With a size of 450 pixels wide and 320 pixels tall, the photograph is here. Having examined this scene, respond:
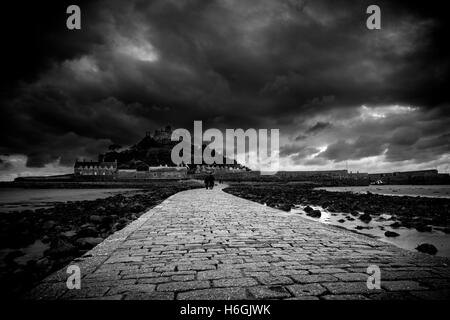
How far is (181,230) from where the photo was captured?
5.88 m

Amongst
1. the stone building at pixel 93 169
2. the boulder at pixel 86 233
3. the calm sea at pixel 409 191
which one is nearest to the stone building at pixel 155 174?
the stone building at pixel 93 169

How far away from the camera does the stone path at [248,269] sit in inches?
99.0

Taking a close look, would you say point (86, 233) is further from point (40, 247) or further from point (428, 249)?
point (428, 249)

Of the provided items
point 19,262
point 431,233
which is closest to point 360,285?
point 19,262

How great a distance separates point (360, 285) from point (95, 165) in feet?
359

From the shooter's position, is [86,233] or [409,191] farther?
[409,191]

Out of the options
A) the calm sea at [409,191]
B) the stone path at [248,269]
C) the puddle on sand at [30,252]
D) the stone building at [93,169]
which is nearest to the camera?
the stone path at [248,269]

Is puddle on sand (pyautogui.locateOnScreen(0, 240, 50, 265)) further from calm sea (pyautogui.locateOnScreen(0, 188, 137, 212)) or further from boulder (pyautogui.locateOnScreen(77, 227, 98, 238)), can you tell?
calm sea (pyautogui.locateOnScreen(0, 188, 137, 212))

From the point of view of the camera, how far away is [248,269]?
3.21 meters

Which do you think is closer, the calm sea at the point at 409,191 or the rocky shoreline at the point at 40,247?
the rocky shoreline at the point at 40,247

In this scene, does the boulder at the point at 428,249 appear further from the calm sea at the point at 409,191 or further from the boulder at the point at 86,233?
the calm sea at the point at 409,191

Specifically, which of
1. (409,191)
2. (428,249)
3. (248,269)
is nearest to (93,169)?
(409,191)

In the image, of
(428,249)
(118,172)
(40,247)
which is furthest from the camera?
(118,172)
